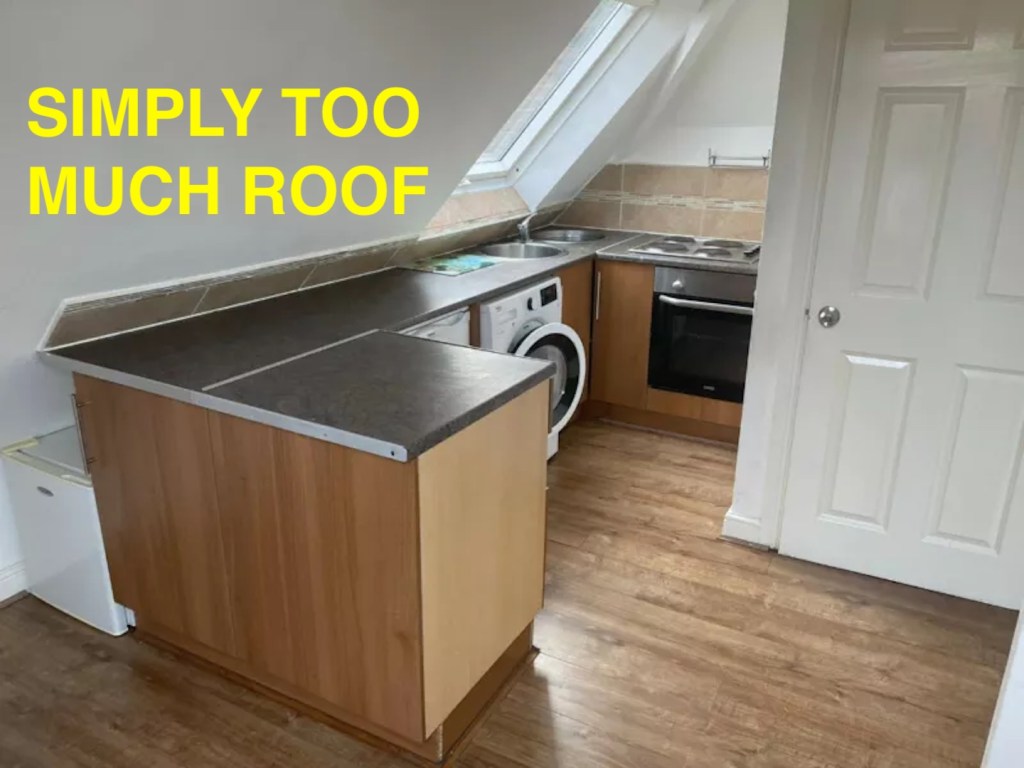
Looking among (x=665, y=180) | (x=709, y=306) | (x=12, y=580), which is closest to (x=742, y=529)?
(x=709, y=306)

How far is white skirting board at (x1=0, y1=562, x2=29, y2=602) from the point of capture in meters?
2.50

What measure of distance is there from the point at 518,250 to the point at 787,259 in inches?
64.5

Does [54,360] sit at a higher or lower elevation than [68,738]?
higher

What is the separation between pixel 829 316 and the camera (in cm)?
253

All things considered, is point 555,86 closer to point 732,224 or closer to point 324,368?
point 732,224

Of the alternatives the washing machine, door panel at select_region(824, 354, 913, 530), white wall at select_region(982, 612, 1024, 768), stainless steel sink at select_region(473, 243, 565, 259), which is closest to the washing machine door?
the washing machine

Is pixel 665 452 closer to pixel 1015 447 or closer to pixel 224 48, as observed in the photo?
pixel 1015 447

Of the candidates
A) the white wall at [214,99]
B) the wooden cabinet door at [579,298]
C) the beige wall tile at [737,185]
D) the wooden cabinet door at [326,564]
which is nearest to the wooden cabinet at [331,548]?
the wooden cabinet door at [326,564]

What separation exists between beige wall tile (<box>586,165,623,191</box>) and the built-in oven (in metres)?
0.85

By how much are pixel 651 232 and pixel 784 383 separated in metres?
1.78

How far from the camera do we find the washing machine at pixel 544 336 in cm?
302

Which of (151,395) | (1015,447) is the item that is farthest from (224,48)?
(1015,447)

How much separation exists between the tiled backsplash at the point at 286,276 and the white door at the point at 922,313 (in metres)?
1.64

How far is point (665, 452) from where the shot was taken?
3709mm
